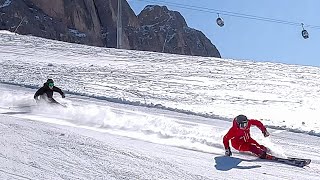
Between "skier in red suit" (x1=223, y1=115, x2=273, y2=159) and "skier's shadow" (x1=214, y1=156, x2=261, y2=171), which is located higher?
"skier in red suit" (x1=223, y1=115, x2=273, y2=159)

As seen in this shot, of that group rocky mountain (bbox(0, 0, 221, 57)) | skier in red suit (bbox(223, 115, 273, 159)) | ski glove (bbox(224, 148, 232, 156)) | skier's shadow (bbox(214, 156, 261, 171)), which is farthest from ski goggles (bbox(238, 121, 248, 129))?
rocky mountain (bbox(0, 0, 221, 57))

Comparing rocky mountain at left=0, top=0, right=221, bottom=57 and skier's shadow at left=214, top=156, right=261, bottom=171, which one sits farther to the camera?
rocky mountain at left=0, top=0, right=221, bottom=57

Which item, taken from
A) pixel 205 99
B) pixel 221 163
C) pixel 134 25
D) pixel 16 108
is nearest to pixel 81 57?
pixel 205 99

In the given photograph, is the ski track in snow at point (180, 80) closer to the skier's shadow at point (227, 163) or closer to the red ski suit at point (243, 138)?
the red ski suit at point (243, 138)

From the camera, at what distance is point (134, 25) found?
72.3 meters

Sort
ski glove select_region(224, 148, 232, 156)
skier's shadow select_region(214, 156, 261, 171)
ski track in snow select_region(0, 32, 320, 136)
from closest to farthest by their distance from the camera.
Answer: skier's shadow select_region(214, 156, 261, 171) → ski glove select_region(224, 148, 232, 156) → ski track in snow select_region(0, 32, 320, 136)

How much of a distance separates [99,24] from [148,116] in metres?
55.3

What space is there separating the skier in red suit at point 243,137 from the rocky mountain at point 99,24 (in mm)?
46398

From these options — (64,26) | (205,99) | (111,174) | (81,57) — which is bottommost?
(111,174)

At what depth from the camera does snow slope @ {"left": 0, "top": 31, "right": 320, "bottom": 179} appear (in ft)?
22.4

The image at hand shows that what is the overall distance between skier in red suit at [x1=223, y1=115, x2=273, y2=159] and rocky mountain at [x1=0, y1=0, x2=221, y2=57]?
46.4 m

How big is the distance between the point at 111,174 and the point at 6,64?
1571 centimetres

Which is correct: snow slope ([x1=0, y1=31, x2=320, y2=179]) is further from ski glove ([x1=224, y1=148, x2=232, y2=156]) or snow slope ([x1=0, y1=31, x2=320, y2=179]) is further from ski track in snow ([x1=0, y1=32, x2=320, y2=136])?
ski glove ([x1=224, y1=148, x2=232, y2=156])

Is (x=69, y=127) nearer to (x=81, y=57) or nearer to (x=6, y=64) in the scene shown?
(x=6, y=64)
